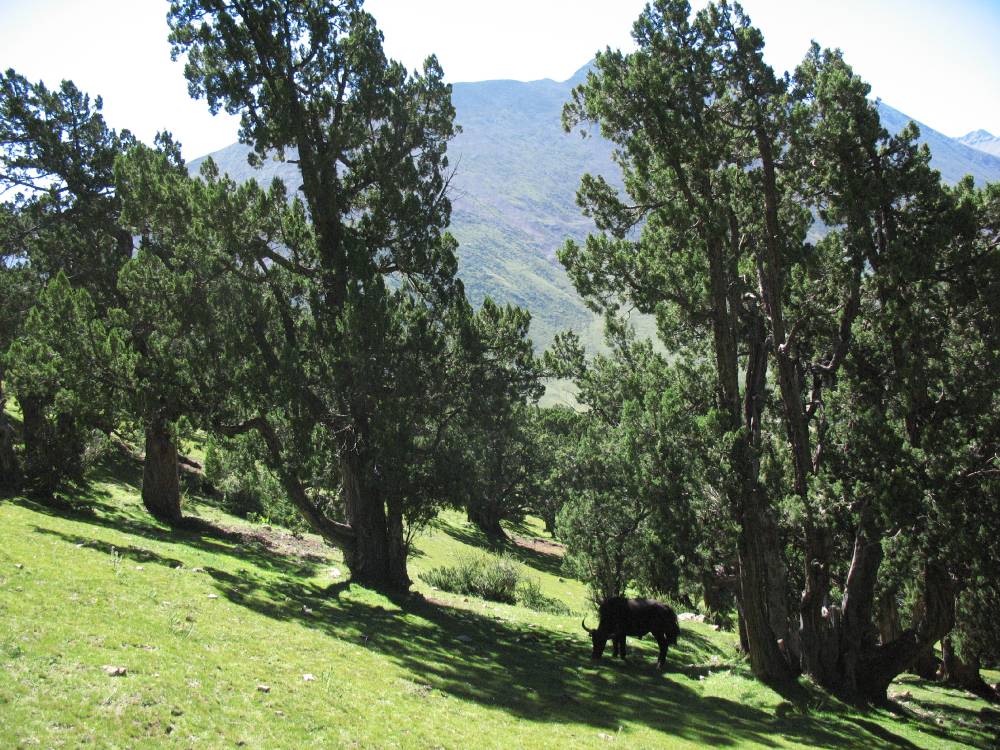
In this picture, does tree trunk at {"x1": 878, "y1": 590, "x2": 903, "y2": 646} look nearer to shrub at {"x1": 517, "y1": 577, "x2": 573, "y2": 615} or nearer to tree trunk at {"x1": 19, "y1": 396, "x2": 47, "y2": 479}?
shrub at {"x1": 517, "y1": 577, "x2": 573, "y2": 615}

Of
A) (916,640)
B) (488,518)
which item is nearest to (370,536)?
(916,640)

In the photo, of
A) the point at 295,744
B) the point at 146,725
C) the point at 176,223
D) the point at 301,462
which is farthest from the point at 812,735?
the point at 176,223

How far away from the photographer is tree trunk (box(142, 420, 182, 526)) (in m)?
24.4

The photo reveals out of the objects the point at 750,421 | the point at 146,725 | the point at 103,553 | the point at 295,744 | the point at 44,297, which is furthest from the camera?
the point at 44,297

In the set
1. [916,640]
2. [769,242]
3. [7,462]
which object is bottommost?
[7,462]

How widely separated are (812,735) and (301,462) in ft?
45.8

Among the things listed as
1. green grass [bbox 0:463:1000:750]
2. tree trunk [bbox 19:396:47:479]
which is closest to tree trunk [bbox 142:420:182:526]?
green grass [bbox 0:463:1000:750]

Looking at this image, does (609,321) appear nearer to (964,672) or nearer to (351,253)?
(351,253)

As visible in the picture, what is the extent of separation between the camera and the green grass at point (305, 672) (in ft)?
→ 25.6

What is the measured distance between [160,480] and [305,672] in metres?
16.8

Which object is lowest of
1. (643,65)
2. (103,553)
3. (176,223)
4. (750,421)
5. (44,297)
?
(103,553)

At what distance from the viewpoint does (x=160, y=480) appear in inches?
966

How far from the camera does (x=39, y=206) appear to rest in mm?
25781

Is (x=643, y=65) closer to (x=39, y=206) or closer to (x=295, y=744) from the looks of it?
(x=295, y=744)
